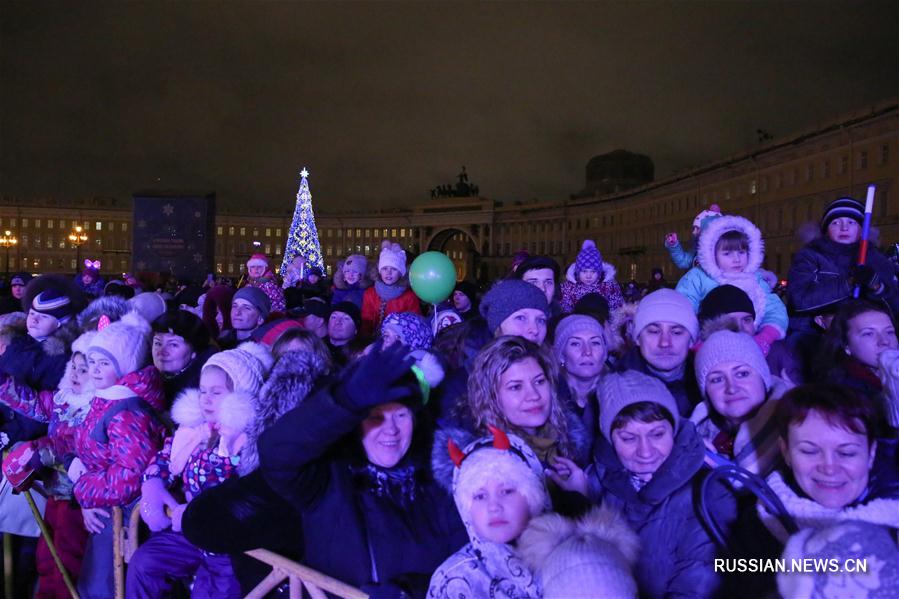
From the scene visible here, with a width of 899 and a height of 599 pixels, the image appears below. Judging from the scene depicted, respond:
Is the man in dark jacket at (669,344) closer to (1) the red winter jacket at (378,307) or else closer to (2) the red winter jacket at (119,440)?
(2) the red winter jacket at (119,440)

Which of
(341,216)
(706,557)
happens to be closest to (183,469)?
(706,557)

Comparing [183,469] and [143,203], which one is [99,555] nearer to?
[183,469]

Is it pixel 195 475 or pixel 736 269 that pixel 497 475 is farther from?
pixel 736 269

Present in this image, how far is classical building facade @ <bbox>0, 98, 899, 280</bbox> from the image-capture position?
39219mm

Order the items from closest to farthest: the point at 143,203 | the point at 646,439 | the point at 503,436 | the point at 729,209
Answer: the point at 503,436 < the point at 646,439 < the point at 143,203 < the point at 729,209

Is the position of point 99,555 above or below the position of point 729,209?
below

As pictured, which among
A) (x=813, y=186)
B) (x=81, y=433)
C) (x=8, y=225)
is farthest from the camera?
(x=8, y=225)

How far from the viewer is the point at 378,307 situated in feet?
24.9

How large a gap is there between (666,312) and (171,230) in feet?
92.8

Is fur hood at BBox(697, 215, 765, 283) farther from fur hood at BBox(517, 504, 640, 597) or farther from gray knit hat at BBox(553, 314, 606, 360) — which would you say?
fur hood at BBox(517, 504, 640, 597)

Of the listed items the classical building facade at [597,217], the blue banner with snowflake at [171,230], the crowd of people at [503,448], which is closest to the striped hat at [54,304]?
the crowd of people at [503,448]

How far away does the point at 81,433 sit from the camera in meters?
3.73

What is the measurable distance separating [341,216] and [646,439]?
3957 inches

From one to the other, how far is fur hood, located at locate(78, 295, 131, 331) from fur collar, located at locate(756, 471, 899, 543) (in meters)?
4.98
